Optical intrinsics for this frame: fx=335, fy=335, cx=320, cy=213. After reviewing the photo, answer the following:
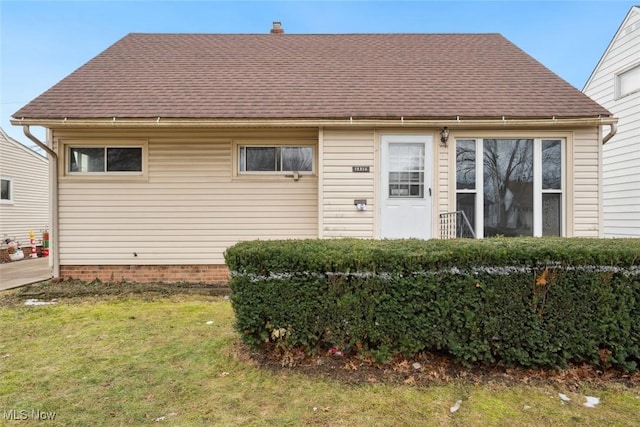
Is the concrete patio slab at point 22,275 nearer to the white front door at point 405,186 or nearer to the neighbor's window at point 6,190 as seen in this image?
the neighbor's window at point 6,190

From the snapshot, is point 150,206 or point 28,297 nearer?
point 28,297

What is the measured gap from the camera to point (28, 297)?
5750 mm

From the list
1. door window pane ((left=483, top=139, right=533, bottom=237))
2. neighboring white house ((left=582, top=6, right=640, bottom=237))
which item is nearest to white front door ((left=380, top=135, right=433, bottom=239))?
door window pane ((left=483, top=139, right=533, bottom=237))

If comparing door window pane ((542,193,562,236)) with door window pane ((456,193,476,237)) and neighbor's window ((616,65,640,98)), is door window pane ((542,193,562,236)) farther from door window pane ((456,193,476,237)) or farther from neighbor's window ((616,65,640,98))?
neighbor's window ((616,65,640,98))

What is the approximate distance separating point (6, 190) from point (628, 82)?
778 inches

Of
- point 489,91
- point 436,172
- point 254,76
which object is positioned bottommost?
point 436,172

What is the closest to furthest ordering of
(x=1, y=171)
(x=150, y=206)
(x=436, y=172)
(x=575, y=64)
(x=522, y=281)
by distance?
(x=522, y=281) < (x=436, y=172) < (x=150, y=206) < (x=1, y=171) < (x=575, y=64)

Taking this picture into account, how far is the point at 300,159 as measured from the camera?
682 cm

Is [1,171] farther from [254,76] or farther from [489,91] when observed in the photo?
[489,91]

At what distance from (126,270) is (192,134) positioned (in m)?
3.03

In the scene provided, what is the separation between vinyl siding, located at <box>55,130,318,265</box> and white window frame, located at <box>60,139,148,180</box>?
0.08m

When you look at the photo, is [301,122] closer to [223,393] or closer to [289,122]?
[289,122]

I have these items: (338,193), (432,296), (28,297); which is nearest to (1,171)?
(28,297)

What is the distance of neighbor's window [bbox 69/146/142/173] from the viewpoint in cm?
672
